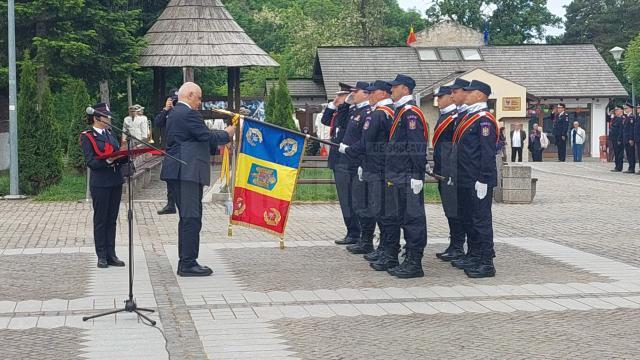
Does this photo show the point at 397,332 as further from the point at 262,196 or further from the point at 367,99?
the point at 367,99

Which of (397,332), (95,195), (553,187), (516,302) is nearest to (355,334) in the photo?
(397,332)

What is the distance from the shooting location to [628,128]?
30.3 metres

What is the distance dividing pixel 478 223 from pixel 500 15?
263 ft

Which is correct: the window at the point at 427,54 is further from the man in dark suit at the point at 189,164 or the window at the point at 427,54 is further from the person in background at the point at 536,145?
the man in dark suit at the point at 189,164

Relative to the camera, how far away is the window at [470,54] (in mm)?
55938

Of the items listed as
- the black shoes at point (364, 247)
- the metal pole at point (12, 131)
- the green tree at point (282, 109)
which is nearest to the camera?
the black shoes at point (364, 247)

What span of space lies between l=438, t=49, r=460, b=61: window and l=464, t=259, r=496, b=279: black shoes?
44.6m

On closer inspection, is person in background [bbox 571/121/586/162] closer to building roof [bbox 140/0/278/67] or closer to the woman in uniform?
building roof [bbox 140/0/278/67]

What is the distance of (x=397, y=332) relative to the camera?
886 cm

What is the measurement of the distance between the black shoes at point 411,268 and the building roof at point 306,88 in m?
42.1

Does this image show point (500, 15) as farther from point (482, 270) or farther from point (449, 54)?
point (482, 270)

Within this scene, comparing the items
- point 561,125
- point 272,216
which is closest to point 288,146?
point 272,216


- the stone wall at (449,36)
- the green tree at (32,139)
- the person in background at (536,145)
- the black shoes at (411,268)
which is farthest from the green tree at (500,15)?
the black shoes at (411,268)

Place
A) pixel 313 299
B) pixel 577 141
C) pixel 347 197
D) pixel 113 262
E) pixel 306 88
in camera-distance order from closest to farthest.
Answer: pixel 313 299
pixel 113 262
pixel 347 197
pixel 577 141
pixel 306 88
